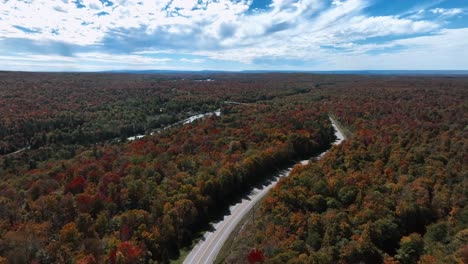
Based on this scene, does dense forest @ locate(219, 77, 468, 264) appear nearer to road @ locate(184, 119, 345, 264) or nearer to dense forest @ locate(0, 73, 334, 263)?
road @ locate(184, 119, 345, 264)

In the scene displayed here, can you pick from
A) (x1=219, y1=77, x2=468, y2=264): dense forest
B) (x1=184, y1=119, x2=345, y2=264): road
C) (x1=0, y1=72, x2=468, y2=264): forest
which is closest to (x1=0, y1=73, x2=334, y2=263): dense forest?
(x1=0, y1=72, x2=468, y2=264): forest

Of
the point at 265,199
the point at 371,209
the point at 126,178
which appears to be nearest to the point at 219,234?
the point at 265,199

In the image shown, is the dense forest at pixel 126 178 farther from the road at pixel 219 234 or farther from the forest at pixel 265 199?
the road at pixel 219 234

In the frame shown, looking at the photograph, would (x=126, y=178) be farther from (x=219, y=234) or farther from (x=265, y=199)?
(x=265, y=199)

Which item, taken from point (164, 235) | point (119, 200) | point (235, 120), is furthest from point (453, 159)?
point (235, 120)

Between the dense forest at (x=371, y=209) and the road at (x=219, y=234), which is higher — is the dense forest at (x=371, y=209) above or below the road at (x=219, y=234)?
above

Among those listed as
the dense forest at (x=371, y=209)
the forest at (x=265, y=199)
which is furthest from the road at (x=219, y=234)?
the dense forest at (x=371, y=209)
